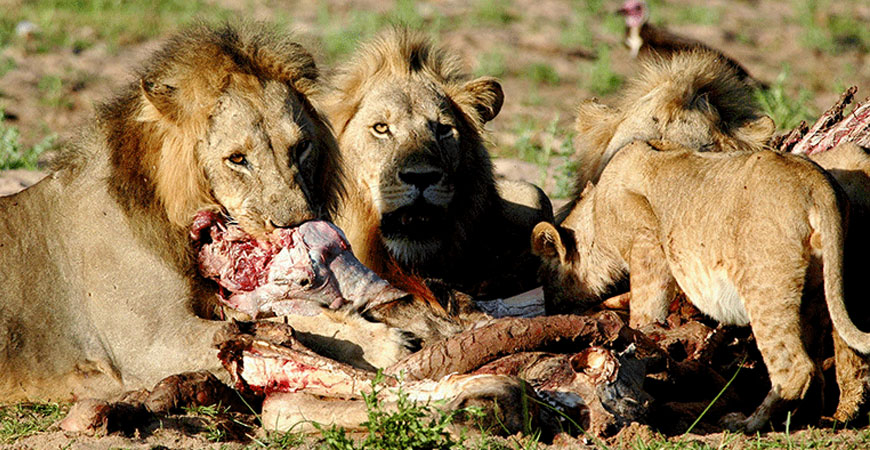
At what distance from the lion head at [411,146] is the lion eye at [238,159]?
1083 mm

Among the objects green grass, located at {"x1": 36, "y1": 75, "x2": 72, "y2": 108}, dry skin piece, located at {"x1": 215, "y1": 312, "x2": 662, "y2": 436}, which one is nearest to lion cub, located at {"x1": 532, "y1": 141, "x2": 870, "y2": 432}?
dry skin piece, located at {"x1": 215, "y1": 312, "x2": 662, "y2": 436}

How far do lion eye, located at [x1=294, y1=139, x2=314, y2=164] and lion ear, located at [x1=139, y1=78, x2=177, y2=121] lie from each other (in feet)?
1.54

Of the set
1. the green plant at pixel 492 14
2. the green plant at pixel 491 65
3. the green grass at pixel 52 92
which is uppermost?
the green plant at pixel 492 14

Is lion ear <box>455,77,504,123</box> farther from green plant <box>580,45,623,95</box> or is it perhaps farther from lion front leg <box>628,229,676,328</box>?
green plant <box>580,45,623,95</box>

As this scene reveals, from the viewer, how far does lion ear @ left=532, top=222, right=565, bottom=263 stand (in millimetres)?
5012

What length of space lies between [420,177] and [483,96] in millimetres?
876

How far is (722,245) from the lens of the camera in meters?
3.99

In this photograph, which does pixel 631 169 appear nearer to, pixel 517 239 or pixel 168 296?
pixel 517 239

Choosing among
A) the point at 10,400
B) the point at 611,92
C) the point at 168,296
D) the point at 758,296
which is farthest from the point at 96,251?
the point at 611,92

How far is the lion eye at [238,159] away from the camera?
411 centimetres

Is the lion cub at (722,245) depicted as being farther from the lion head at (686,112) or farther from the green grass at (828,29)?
the green grass at (828,29)

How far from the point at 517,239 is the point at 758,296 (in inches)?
96.8

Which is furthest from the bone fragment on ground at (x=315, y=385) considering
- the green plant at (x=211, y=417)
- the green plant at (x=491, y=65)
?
the green plant at (x=491, y=65)

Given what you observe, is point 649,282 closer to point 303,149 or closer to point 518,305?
point 518,305
